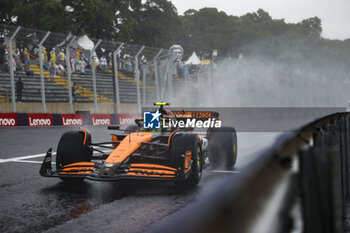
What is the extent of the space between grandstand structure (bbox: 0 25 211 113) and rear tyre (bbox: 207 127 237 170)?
1263 centimetres

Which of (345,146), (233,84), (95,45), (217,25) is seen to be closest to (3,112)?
(95,45)

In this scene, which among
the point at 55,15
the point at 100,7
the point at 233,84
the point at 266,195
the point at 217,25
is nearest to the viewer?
the point at 266,195

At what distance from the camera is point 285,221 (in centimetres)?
118

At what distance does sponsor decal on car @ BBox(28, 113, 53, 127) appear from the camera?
18.7m

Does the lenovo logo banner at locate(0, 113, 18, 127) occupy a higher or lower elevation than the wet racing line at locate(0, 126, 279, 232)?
higher

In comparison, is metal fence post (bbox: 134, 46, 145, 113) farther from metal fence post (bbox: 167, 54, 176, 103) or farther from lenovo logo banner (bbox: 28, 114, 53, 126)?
lenovo logo banner (bbox: 28, 114, 53, 126)

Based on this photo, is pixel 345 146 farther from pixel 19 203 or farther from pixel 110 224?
pixel 19 203

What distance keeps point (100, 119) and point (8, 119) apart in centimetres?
499

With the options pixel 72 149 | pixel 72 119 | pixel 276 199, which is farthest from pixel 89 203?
pixel 72 119

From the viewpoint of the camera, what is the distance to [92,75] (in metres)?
22.1

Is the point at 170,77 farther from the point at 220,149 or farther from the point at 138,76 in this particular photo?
the point at 220,149

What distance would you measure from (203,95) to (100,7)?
11.5 meters

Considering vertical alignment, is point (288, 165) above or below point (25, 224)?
above

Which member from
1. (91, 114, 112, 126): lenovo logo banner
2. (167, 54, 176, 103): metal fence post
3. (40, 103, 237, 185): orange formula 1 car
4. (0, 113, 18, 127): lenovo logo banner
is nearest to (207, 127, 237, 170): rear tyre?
(40, 103, 237, 185): orange formula 1 car
